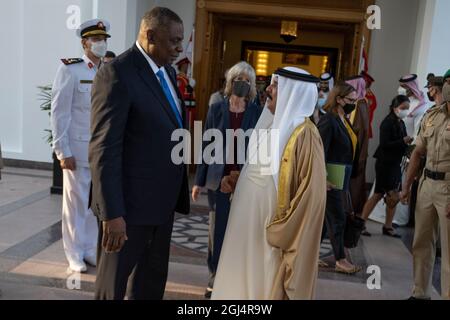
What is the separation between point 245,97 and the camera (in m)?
3.55

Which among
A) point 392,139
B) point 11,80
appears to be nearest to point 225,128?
point 392,139

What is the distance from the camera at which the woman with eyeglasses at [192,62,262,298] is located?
3486mm

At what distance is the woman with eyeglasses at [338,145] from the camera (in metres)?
4.01

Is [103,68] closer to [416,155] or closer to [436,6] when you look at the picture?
[416,155]

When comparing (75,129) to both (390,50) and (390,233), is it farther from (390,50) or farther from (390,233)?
(390,50)

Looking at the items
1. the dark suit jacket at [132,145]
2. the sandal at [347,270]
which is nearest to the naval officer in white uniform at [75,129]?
the dark suit jacket at [132,145]

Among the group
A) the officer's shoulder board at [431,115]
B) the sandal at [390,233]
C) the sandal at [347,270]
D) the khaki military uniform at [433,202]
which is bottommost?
the sandal at [390,233]

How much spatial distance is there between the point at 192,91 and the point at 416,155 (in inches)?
180

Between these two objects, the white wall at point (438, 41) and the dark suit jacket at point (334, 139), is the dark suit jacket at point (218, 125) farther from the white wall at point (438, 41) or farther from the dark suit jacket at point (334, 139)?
the white wall at point (438, 41)

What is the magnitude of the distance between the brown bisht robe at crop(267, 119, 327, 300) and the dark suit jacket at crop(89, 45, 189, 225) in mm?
567

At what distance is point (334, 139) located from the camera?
4.02m

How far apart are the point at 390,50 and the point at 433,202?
486 centimetres

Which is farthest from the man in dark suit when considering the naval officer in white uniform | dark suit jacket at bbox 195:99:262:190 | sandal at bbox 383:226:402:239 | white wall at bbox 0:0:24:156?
white wall at bbox 0:0:24:156
